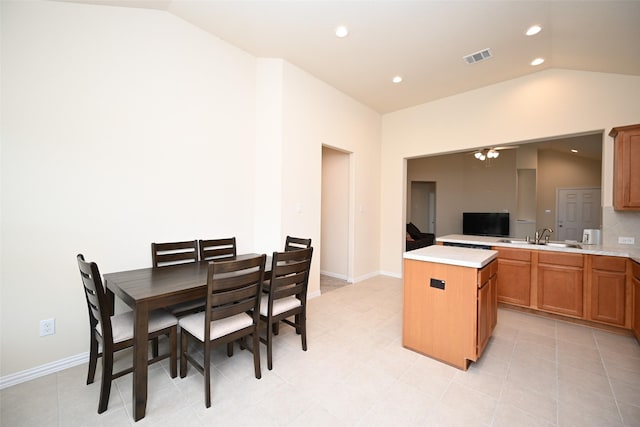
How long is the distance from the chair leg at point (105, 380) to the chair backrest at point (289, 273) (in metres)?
1.09

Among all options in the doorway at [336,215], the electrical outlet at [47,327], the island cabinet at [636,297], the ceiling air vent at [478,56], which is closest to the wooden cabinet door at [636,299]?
the island cabinet at [636,297]

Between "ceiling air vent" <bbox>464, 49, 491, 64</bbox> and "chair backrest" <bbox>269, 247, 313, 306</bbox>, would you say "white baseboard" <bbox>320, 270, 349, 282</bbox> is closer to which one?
"chair backrest" <bbox>269, 247, 313, 306</bbox>

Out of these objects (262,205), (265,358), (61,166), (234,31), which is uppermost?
(234,31)

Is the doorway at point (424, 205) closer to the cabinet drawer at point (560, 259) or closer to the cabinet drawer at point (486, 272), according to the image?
the cabinet drawer at point (560, 259)

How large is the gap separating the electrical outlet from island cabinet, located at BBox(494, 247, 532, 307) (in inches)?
190

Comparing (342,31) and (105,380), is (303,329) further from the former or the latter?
(342,31)

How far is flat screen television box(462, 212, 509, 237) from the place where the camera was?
7.20 meters

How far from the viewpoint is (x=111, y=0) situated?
227 cm

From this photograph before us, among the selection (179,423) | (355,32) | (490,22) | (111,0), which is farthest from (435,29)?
(179,423)

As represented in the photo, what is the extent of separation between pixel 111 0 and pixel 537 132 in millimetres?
5206

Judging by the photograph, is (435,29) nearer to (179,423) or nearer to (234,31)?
(234,31)

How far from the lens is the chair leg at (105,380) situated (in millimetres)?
1658

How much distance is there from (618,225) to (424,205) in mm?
5993

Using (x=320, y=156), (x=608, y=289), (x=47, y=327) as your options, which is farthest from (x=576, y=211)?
(x=47, y=327)
